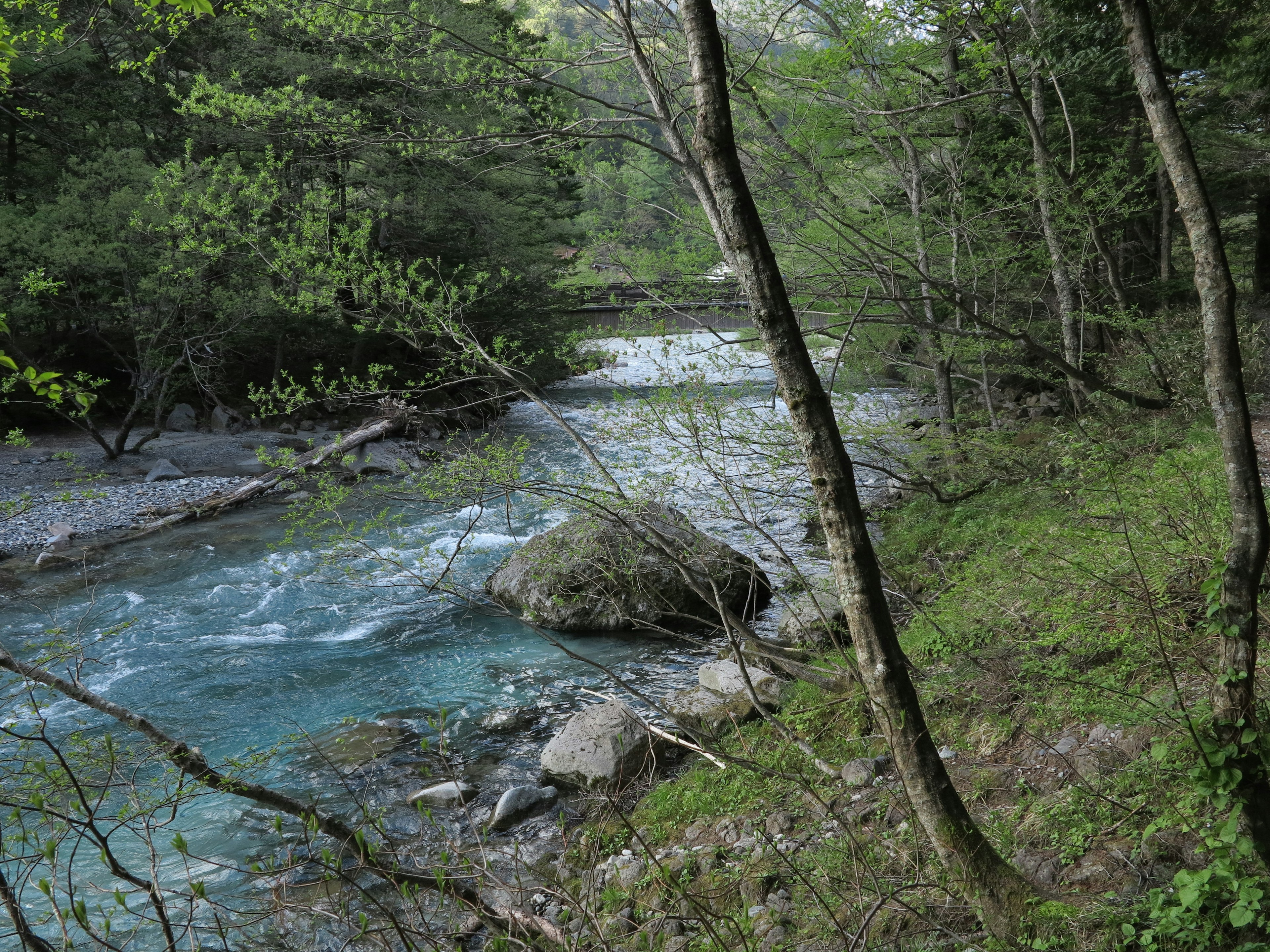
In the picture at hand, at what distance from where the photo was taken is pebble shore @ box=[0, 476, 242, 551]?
41.5 feet

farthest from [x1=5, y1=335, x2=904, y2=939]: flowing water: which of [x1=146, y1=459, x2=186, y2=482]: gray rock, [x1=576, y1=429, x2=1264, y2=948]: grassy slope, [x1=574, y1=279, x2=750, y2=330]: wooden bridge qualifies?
[x1=146, y1=459, x2=186, y2=482]: gray rock

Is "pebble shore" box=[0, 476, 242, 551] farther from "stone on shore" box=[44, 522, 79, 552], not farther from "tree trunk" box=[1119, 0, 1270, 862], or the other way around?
"tree trunk" box=[1119, 0, 1270, 862]

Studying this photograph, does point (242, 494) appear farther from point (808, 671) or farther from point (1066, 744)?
point (1066, 744)

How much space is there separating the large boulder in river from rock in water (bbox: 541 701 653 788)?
3.06ft

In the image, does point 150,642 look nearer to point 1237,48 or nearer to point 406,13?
point 406,13

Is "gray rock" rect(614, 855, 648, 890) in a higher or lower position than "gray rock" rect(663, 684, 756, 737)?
lower

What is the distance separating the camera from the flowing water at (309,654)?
7328 mm

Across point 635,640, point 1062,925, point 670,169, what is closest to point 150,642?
point 635,640

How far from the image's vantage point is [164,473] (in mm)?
16188

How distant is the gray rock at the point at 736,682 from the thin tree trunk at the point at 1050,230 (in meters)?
4.28

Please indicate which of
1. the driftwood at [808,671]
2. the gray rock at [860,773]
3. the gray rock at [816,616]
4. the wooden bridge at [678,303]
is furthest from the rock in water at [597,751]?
the wooden bridge at [678,303]

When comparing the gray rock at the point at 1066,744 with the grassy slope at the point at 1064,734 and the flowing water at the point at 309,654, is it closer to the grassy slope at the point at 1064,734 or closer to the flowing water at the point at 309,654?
the grassy slope at the point at 1064,734

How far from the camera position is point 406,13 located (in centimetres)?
500

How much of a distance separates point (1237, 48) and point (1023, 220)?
11.2 feet
